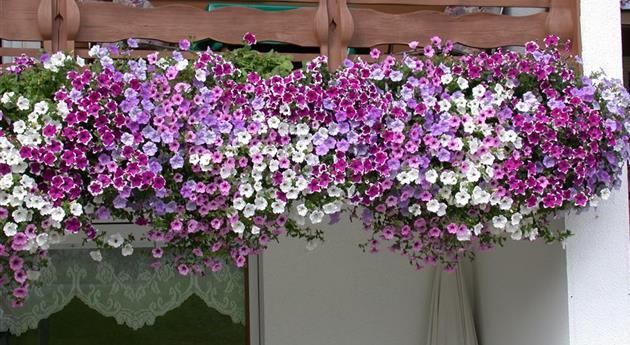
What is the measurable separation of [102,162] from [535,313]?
105 inches

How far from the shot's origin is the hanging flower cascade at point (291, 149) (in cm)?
401

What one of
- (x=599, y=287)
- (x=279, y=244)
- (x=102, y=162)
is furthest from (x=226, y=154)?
(x=279, y=244)

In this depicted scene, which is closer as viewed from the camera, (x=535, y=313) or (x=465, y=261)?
(x=535, y=313)

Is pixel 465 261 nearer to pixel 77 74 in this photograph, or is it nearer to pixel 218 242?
pixel 218 242

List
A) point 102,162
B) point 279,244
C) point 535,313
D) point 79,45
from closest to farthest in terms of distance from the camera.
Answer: point 102,162
point 535,313
point 79,45
point 279,244

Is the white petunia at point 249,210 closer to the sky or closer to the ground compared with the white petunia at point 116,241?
closer to the sky

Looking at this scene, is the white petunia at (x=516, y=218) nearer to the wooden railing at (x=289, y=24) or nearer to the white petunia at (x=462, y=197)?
the white petunia at (x=462, y=197)

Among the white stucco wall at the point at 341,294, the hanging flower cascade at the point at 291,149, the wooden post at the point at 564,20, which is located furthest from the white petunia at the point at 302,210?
the white stucco wall at the point at 341,294

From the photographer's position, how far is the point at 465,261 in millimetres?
6980

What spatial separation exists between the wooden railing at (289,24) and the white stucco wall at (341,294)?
90.4 inches

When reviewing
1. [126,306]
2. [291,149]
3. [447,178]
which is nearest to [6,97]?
[291,149]

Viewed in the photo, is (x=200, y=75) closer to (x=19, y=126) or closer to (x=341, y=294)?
(x=19, y=126)

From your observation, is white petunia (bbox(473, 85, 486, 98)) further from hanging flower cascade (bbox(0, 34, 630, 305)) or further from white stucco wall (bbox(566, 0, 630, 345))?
white stucco wall (bbox(566, 0, 630, 345))

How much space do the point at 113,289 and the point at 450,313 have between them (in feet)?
7.92
